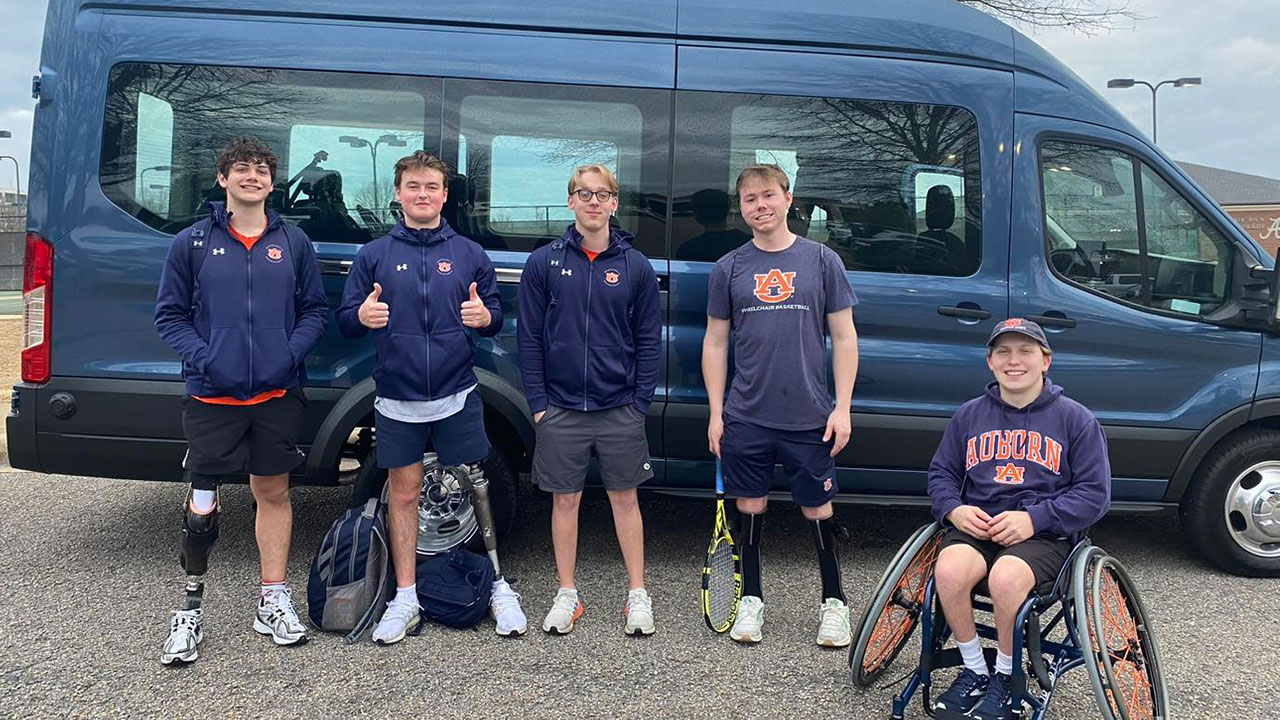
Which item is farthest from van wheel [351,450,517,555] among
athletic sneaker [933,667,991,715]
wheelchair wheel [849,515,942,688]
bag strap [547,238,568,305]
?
athletic sneaker [933,667,991,715]

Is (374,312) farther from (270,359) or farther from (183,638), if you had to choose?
(183,638)

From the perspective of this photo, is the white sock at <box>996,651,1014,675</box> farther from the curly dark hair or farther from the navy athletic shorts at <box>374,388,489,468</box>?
the curly dark hair

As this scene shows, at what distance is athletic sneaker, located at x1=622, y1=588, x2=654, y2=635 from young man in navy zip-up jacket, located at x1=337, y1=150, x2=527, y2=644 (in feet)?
1.27

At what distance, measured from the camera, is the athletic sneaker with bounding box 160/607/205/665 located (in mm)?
2949

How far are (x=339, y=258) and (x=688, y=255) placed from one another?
1434mm

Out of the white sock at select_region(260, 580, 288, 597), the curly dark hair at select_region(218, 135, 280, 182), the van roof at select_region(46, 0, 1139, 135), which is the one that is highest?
the van roof at select_region(46, 0, 1139, 135)

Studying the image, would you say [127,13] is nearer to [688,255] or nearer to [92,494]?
[688,255]

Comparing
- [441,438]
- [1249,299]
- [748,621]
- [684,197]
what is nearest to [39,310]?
[441,438]

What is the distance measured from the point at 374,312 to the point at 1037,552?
2197 millimetres

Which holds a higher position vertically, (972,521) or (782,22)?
(782,22)

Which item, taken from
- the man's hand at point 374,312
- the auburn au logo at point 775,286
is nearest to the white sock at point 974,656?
the auburn au logo at point 775,286

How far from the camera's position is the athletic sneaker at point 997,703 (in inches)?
95.7

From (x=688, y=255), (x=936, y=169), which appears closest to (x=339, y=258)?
(x=688, y=255)

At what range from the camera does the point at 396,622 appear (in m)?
3.21
